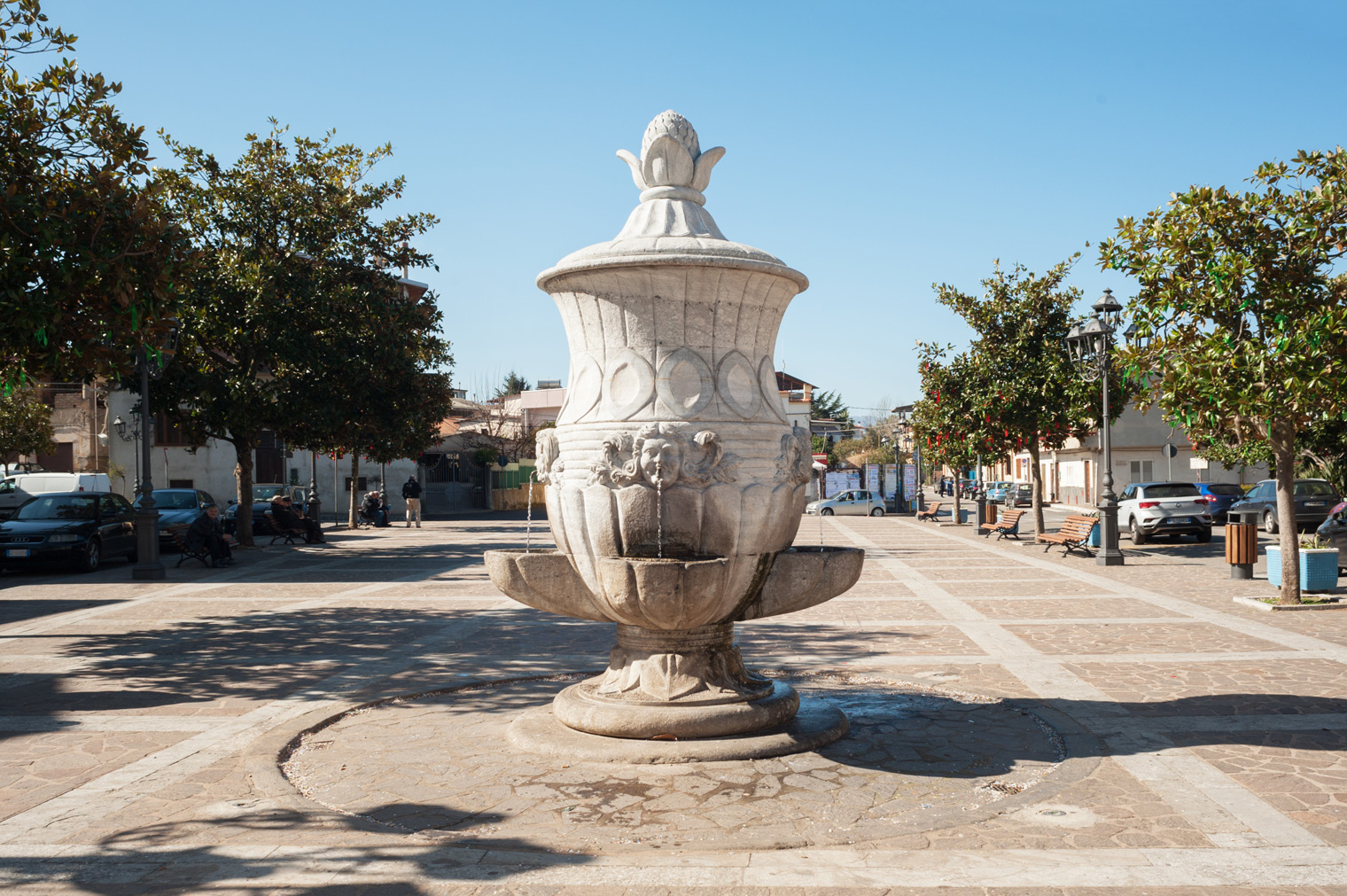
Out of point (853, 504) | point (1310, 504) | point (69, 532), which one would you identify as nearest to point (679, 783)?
point (69, 532)

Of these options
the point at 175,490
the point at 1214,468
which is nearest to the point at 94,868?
the point at 175,490

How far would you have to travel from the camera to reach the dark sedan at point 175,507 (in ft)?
68.4

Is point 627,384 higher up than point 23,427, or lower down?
lower down

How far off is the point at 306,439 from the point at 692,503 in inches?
668

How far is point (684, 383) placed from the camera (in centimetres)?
577

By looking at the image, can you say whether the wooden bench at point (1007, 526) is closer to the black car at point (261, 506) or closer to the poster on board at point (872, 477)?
the black car at point (261, 506)

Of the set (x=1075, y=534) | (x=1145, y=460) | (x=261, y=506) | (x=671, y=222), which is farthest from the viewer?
(x=1145, y=460)

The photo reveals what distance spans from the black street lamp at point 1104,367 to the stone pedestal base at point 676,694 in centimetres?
1283

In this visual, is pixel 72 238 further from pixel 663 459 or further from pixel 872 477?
pixel 872 477

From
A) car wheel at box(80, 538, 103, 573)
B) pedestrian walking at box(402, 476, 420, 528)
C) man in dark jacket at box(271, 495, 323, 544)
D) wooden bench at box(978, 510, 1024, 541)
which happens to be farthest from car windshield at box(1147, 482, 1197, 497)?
pedestrian walking at box(402, 476, 420, 528)

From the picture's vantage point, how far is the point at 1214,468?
47.7 m

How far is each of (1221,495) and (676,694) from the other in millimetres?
29430

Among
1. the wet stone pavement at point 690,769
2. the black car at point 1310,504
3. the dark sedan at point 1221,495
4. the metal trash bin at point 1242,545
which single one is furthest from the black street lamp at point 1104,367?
the dark sedan at point 1221,495

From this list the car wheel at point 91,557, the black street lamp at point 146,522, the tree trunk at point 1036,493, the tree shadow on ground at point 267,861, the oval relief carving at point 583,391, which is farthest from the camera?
the tree trunk at point 1036,493
